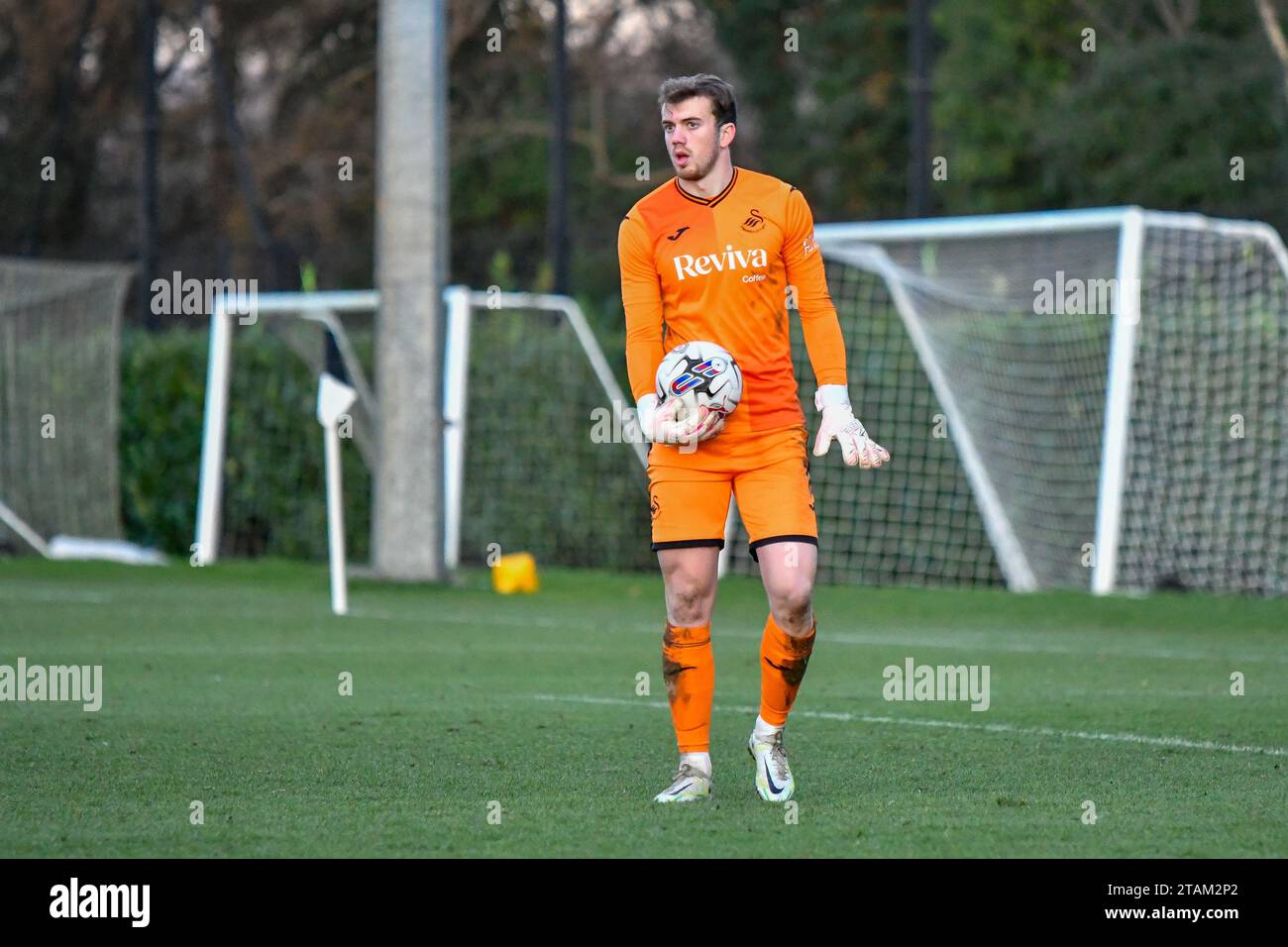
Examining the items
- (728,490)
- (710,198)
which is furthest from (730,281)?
(728,490)

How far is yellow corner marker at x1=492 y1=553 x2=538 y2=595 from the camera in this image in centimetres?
1619

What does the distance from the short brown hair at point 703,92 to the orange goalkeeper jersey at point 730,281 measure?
217mm

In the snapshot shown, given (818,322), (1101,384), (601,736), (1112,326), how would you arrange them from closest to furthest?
(818,322), (601,736), (1112,326), (1101,384)

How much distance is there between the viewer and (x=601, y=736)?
7.99 meters

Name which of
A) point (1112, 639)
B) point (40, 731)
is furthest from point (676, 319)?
point (1112, 639)

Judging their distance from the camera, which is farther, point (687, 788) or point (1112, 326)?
point (1112, 326)

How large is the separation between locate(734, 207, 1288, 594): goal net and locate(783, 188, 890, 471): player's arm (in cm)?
879

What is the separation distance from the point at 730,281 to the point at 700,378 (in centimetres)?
38

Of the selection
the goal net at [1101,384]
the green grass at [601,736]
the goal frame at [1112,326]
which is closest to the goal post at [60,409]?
the green grass at [601,736]

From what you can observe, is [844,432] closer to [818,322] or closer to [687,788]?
[818,322]

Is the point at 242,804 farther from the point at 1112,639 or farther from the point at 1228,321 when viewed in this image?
the point at 1228,321

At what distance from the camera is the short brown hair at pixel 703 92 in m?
6.40

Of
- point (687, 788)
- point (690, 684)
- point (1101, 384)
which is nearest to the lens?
point (687, 788)

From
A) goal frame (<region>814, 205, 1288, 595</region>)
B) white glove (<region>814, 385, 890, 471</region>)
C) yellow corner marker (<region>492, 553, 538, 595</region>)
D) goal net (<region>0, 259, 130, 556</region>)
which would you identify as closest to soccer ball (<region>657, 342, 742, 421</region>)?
white glove (<region>814, 385, 890, 471</region>)
